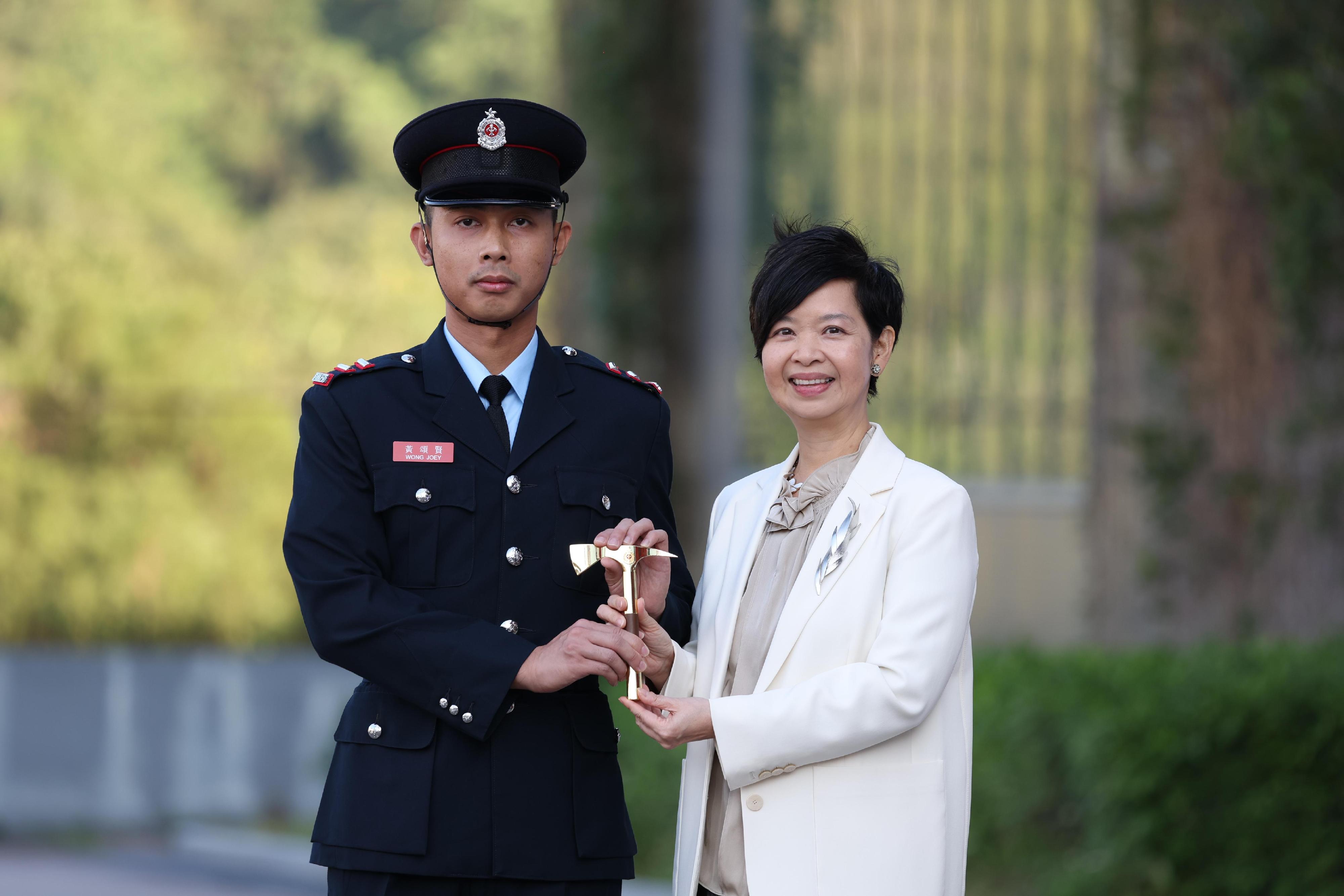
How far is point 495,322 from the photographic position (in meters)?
2.54

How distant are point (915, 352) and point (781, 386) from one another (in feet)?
18.0

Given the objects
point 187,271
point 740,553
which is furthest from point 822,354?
point 187,271

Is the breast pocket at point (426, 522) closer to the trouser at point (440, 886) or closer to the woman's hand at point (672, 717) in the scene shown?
the woman's hand at point (672, 717)

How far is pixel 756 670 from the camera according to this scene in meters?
2.53

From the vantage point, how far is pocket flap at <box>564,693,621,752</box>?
2.54 m

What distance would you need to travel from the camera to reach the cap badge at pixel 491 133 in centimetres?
254

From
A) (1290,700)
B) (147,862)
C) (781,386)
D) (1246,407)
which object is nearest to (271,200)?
(147,862)

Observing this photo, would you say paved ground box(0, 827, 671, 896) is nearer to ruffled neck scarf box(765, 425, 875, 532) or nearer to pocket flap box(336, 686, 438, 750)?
pocket flap box(336, 686, 438, 750)

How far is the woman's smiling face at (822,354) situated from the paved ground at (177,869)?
4.84m

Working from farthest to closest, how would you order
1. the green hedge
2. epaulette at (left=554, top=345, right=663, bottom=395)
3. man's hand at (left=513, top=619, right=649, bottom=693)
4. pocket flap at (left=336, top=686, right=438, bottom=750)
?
1. the green hedge
2. epaulette at (left=554, top=345, right=663, bottom=395)
3. pocket flap at (left=336, top=686, right=438, bottom=750)
4. man's hand at (left=513, top=619, right=649, bottom=693)

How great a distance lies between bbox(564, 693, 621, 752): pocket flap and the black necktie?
1.45 feet

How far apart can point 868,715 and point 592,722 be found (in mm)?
476

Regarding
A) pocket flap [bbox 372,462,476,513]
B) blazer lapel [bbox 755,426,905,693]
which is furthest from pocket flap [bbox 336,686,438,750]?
A: blazer lapel [bbox 755,426,905,693]

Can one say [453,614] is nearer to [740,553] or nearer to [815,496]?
[740,553]
